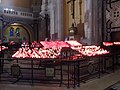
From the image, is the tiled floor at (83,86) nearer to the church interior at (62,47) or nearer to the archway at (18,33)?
the church interior at (62,47)

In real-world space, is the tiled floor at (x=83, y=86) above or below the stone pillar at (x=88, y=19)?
below

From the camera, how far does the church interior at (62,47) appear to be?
704 centimetres

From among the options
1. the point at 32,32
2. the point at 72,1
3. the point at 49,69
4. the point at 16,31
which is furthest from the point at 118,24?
the point at 16,31

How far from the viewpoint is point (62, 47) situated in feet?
31.3

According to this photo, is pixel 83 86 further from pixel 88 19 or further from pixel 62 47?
pixel 88 19

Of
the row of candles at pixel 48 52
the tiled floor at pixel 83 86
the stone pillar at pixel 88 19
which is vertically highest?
the stone pillar at pixel 88 19

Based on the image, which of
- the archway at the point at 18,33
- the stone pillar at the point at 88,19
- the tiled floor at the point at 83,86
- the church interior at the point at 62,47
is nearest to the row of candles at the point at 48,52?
the church interior at the point at 62,47

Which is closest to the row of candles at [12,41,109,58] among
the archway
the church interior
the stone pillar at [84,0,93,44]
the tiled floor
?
the church interior

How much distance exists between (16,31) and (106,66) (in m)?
18.6

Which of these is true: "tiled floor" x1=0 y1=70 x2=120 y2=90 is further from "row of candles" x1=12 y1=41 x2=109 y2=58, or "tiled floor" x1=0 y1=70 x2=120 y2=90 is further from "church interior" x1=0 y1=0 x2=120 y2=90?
"row of candles" x1=12 y1=41 x2=109 y2=58

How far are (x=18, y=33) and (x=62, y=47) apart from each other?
1753cm

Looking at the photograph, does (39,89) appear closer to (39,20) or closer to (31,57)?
(31,57)

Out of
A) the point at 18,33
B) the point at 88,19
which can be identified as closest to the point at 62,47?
the point at 88,19

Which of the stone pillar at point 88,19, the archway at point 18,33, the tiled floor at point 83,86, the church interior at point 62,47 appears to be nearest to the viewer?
the tiled floor at point 83,86
